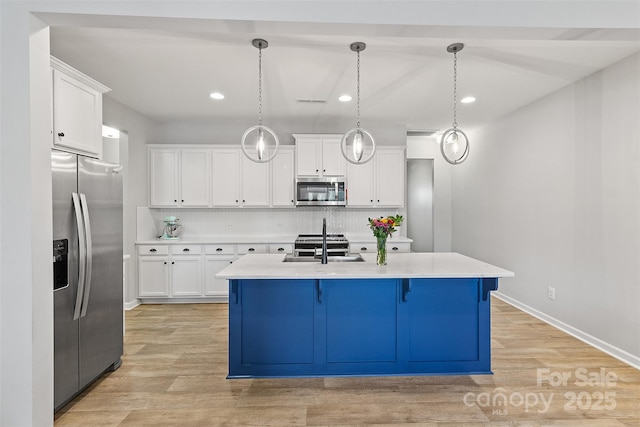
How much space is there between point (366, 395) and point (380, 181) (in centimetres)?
328

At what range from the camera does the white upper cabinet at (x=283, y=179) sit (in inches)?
200

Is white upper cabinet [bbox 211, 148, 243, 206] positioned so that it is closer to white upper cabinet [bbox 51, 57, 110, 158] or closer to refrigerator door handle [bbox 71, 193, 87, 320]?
white upper cabinet [bbox 51, 57, 110, 158]

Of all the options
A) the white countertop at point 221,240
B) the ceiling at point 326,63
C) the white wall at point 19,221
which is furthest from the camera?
the white countertop at point 221,240

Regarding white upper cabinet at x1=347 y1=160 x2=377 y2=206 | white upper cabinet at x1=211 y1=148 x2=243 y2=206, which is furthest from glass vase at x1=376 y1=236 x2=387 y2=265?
white upper cabinet at x1=211 y1=148 x2=243 y2=206

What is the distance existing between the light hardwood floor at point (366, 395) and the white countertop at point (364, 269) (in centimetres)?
88

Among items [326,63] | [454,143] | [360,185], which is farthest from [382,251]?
[360,185]

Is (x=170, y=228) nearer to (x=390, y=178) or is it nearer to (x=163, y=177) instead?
(x=163, y=177)

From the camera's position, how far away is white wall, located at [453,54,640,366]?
3.00 meters

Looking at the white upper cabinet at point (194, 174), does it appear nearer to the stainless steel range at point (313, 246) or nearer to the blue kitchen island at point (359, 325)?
the stainless steel range at point (313, 246)

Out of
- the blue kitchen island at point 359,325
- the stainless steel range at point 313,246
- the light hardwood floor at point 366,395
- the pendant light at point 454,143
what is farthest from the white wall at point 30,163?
the stainless steel range at point 313,246

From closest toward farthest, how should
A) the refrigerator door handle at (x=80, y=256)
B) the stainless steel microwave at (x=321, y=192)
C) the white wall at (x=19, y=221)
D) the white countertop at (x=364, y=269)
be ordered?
the white wall at (x=19, y=221)
the refrigerator door handle at (x=80, y=256)
the white countertop at (x=364, y=269)
the stainless steel microwave at (x=321, y=192)

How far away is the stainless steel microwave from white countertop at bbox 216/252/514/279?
192 centimetres

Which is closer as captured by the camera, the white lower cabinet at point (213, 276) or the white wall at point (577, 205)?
the white wall at point (577, 205)

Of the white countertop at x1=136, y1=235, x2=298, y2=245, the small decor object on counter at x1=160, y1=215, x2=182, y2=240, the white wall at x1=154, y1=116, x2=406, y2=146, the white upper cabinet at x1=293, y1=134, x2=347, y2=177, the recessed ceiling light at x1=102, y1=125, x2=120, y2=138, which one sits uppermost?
the white wall at x1=154, y1=116, x2=406, y2=146
